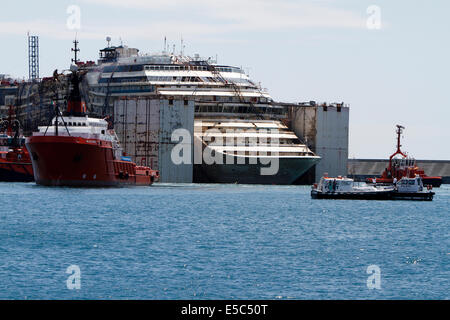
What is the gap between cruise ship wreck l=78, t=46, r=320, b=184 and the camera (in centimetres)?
13575

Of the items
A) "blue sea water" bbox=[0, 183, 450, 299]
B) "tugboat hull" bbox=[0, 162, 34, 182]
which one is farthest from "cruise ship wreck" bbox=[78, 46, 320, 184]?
"blue sea water" bbox=[0, 183, 450, 299]

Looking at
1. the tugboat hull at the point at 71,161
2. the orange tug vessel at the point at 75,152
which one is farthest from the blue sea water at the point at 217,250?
the orange tug vessel at the point at 75,152

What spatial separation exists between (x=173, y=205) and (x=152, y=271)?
48879mm

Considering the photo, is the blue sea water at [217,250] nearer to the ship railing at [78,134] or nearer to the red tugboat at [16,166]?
the ship railing at [78,134]

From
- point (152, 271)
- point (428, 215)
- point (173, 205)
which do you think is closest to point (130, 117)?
Result: point (173, 205)

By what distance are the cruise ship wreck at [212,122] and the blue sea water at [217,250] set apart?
41220mm

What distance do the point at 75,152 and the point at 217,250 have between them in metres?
58.4

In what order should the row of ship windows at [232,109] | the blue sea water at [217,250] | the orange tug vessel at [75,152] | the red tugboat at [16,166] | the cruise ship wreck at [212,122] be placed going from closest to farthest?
the blue sea water at [217,250]
the orange tug vessel at [75,152]
the cruise ship wreck at [212,122]
the red tugboat at [16,166]
the row of ship windows at [232,109]

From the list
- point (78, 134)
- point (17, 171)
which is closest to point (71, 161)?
point (78, 134)

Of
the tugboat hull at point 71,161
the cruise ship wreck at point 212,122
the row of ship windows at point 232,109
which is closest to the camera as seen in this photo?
the tugboat hull at point 71,161

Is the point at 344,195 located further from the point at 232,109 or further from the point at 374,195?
the point at 232,109

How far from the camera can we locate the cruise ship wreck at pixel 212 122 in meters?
136

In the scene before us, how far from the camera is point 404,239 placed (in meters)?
61.5
